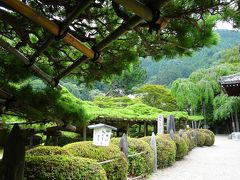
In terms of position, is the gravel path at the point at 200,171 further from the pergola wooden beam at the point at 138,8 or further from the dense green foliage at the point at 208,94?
the dense green foliage at the point at 208,94

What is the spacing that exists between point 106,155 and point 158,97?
66.6 feet

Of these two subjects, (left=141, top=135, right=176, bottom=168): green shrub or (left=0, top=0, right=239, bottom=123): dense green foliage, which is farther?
(left=141, top=135, right=176, bottom=168): green shrub

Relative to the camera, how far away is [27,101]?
2.31 meters

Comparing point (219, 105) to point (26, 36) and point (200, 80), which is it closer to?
point (200, 80)

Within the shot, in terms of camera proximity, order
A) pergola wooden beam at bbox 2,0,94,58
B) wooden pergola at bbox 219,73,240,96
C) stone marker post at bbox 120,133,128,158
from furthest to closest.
→ wooden pergola at bbox 219,73,240,96, stone marker post at bbox 120,133,128,158, pergola wooden beam at bbox 2,0,94,58

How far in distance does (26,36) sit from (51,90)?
20.5 inches

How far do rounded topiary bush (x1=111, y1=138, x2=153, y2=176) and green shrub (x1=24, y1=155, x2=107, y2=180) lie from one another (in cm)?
293

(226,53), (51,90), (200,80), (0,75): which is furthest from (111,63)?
(226,53)

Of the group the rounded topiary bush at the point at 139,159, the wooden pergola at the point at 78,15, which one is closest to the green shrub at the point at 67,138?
the rounded topiary bush at the point at 139,159

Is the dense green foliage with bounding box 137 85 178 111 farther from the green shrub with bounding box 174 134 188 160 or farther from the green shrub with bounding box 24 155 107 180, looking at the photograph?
the green shrub with bounding box 24 155 107 180

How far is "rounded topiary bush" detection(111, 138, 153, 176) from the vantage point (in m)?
7.10

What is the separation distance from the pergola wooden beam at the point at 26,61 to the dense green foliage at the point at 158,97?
22089 mm

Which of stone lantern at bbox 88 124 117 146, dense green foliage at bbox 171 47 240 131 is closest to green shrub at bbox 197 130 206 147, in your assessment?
dense green foliage at bbox 171 47 240 131

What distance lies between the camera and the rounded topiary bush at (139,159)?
7.10m
